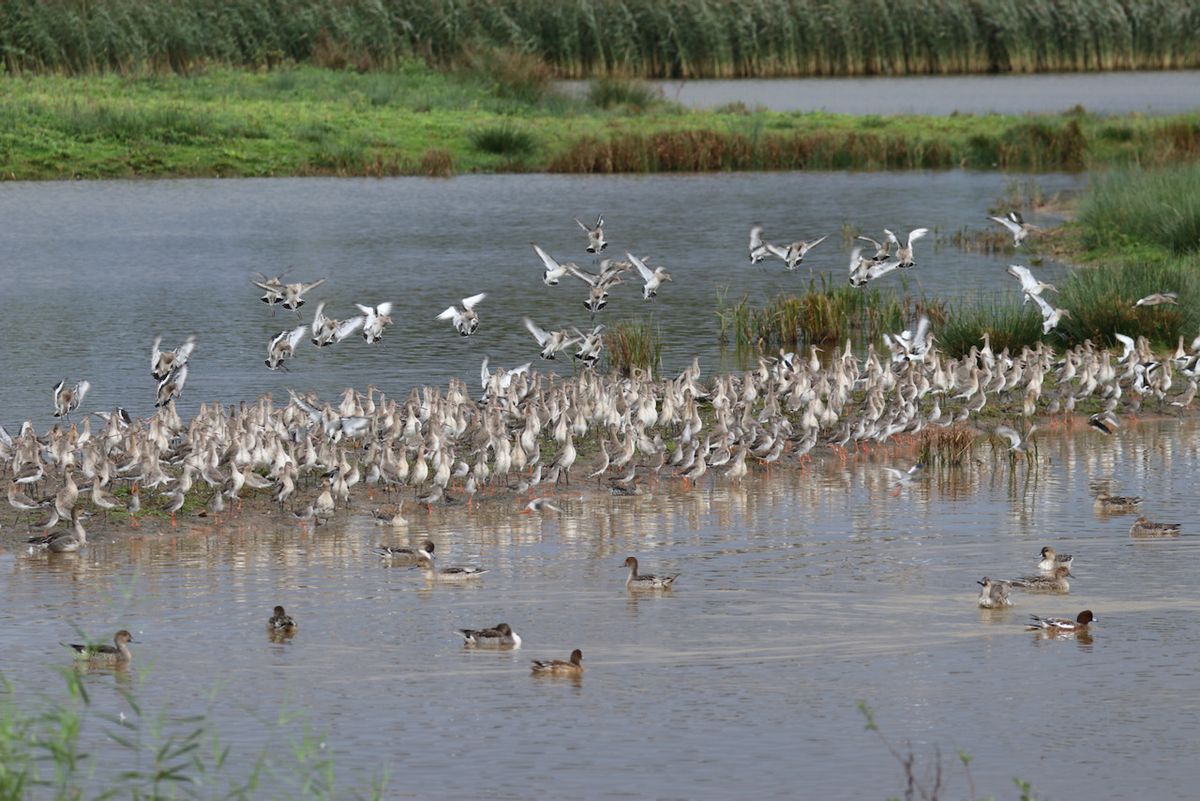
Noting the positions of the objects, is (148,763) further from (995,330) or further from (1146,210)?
(1146,210)

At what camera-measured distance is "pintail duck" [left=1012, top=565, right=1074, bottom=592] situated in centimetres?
1504

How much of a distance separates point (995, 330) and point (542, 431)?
6716 millimetres

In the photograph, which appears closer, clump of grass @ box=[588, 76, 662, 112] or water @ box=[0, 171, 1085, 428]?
water @ box=[0, 171, 1085, 428]

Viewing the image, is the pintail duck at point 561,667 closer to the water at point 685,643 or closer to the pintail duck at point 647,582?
the water at point 685,643

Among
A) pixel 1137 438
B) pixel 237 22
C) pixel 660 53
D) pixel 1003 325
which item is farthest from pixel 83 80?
pixel 1137 438

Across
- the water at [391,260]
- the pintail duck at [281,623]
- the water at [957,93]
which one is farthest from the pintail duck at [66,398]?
the water at [957,93]

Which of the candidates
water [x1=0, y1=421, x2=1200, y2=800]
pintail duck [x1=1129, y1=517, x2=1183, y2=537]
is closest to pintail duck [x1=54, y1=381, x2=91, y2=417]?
water [x1=0, y1=421, x2=1200, y2=800]

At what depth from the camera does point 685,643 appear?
45.8 feet

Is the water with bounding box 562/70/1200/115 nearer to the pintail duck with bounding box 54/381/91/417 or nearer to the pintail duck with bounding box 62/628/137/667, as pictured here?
the pintail duck with bounding box 54/381/91/417

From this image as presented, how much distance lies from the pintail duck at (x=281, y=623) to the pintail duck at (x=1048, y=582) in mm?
5142

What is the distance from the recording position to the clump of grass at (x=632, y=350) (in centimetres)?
2523

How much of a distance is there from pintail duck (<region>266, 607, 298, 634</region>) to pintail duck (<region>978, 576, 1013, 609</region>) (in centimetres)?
482

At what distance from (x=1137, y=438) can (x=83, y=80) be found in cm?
3700

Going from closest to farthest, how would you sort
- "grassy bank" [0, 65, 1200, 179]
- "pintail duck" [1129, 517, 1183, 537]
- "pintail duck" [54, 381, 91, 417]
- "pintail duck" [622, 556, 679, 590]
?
"pintail duck" [622, 556, 679, 590] < "pintail duck" [1129, 517, 1183, 537] < "pintail duck" [54, 381, 91, 417] < "grassy bank" [0, 65, 1200, 179]
